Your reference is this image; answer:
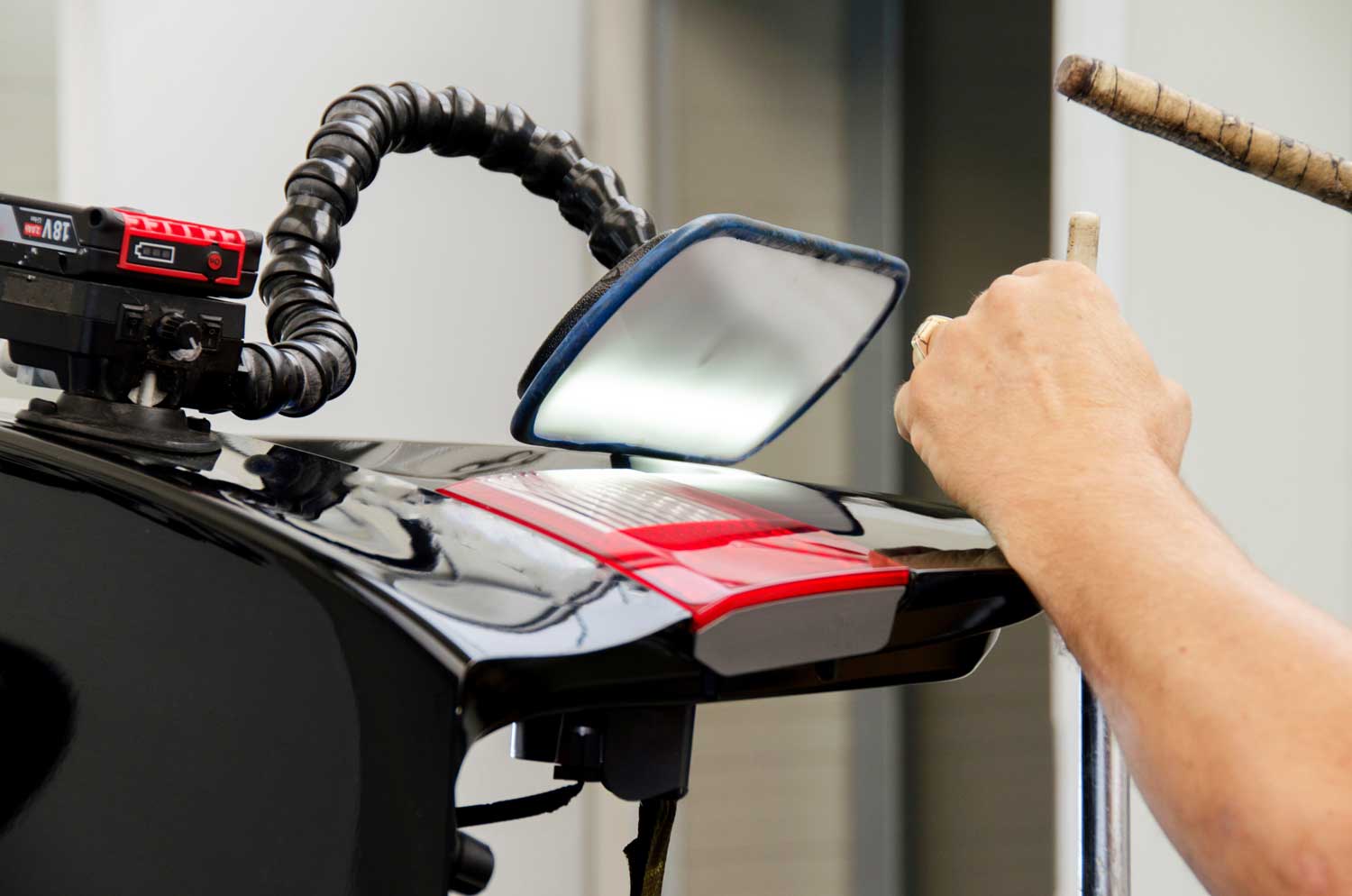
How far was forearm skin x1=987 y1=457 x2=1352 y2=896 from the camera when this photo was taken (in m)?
0.35

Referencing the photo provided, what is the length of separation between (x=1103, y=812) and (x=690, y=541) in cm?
24

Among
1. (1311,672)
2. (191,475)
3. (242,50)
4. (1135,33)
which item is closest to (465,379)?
(242,50)

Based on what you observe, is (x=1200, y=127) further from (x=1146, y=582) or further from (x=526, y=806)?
(x=526, y=806)

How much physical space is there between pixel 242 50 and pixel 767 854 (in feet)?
3.98

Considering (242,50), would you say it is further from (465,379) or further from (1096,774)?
(1096,774)

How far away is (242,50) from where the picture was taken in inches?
49.5

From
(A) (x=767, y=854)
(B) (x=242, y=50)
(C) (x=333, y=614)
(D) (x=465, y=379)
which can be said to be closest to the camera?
(C) (x=333, y=614)

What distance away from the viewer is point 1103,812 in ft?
1.66

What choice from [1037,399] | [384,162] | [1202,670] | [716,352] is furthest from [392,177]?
[1202,670]

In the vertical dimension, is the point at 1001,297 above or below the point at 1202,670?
above

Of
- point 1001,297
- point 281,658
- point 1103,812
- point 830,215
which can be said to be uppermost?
point 830,215

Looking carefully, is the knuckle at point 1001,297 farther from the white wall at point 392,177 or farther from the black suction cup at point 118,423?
the white wall at point 392,177

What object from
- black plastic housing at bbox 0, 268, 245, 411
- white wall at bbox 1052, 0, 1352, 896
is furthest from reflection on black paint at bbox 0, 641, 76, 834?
white wall at bbox 1052, 0, 1352, 896

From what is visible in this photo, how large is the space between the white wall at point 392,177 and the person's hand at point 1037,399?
860 millimetres
